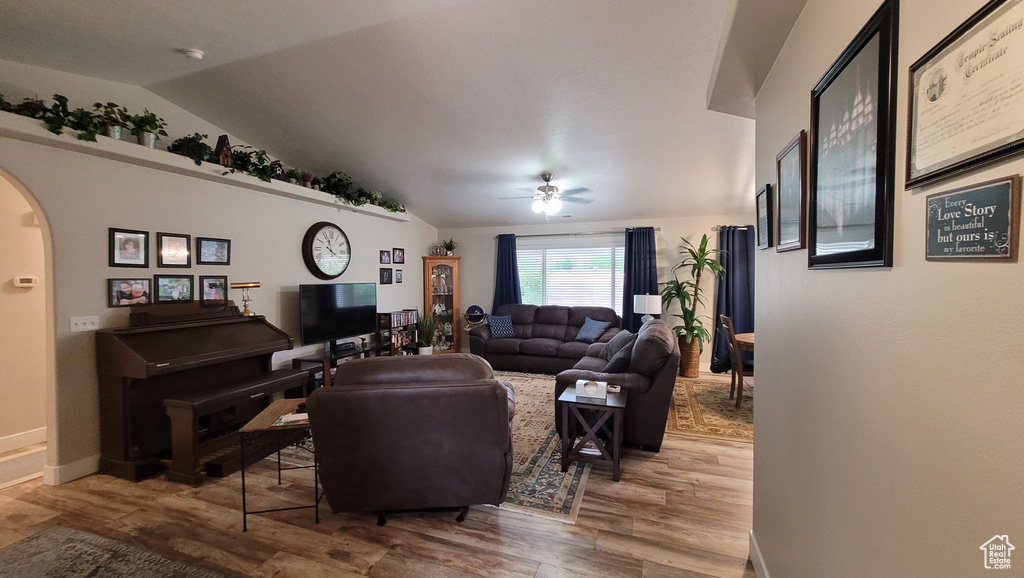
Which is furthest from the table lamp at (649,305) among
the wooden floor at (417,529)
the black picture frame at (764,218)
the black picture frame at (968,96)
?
the black picture frame at (968,96)

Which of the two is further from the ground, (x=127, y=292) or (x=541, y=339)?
(x=127, y=292)

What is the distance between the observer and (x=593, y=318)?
6242 mm

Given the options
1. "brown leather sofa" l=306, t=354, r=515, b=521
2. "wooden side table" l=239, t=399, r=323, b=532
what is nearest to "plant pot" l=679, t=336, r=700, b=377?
"brown leather sofa" l=306, t=354, r=515, b=521

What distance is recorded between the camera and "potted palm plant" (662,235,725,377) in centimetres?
553

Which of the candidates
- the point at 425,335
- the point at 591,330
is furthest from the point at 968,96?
the point at 425,335

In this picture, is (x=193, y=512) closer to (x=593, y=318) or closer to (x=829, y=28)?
(x=829, y=28)

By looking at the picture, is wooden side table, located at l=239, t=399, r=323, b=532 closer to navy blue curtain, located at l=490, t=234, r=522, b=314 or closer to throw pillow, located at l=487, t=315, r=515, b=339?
throw pillow, located at l=487, t=315, r=515, b=339

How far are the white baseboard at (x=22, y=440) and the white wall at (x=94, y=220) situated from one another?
99cm

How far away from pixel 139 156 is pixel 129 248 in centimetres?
73

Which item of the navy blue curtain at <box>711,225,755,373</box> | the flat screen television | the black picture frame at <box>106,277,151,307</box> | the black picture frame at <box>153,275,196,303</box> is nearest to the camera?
the black picture frame at <box>106,277,151,307</box>

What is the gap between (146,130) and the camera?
121 inches

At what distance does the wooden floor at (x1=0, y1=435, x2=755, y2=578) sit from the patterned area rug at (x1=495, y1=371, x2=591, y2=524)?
0.09m
